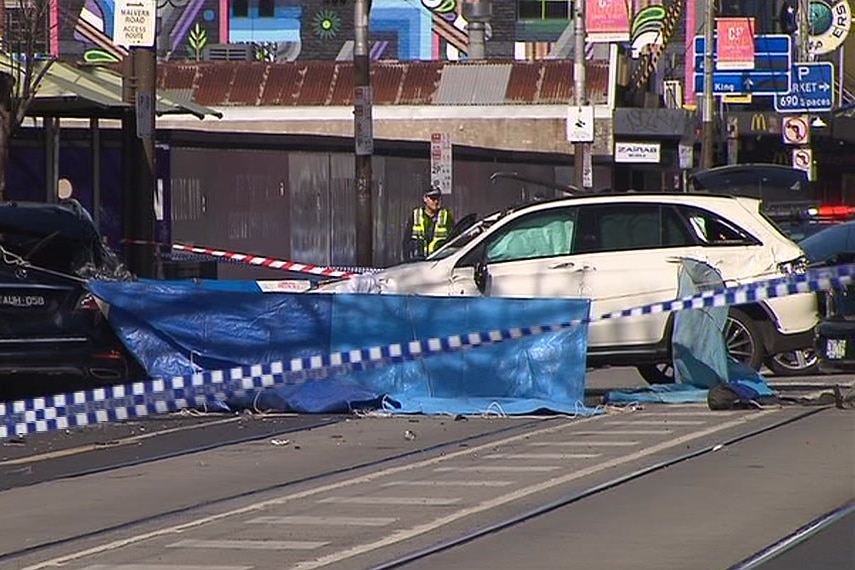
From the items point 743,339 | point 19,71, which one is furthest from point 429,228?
point 743,339

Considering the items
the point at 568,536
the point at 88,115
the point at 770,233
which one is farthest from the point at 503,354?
the point at 88,115

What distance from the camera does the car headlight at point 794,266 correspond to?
53.7ft

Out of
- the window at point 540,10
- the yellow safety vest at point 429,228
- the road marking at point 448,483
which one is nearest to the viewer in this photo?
the road marking at point 448,483

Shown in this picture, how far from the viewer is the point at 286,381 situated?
600 inches

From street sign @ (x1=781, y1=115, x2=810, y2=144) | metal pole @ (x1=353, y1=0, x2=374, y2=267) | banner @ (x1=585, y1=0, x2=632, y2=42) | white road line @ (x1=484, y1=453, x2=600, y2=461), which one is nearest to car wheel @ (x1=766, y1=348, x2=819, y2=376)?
white road line @ (x1=484, y1=453, x2=600, y2=461)

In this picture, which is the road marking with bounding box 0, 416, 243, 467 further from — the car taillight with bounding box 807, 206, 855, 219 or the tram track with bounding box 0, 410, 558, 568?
the car taillight with bounding box 807, 206, 855, 219

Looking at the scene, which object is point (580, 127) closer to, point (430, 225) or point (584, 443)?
point (430, 225)

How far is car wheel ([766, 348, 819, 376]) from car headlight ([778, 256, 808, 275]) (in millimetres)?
1786

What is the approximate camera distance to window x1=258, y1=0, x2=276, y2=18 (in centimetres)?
6631

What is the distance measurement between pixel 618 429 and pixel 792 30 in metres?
53.7

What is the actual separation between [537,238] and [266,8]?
168 feet

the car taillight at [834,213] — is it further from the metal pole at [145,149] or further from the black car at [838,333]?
the metal pole at [145,149]

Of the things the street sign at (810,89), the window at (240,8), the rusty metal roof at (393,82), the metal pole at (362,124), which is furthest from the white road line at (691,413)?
the window at (240,8)

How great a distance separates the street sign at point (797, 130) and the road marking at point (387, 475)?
3886 cm
